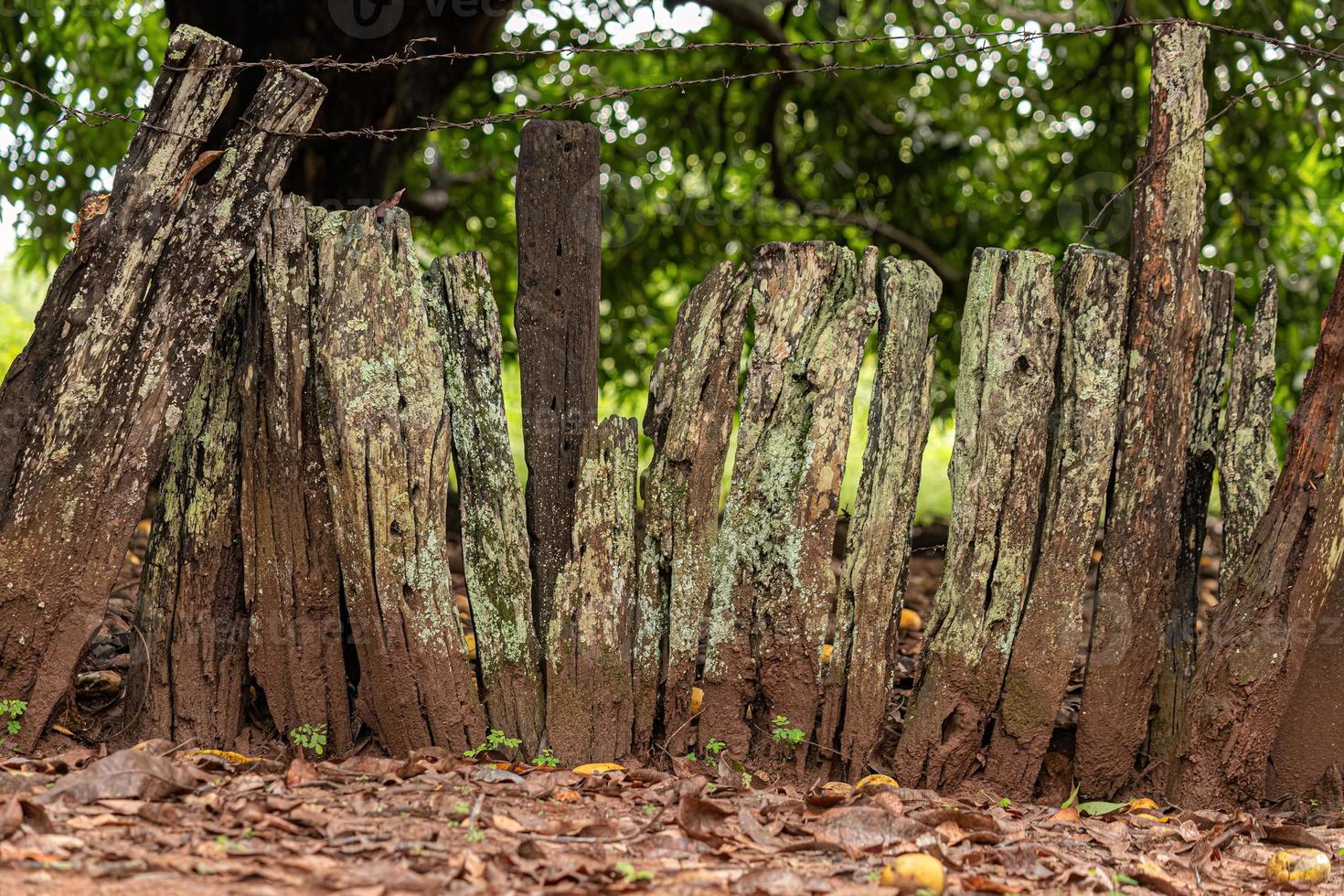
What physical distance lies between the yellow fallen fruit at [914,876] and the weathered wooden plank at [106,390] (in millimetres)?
2094

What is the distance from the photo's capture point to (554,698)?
3172 mm

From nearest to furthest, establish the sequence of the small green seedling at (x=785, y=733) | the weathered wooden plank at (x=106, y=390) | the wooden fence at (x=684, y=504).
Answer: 1. the weathered wooden plank at (x=106, y=390)
2. the wooden fence at (x=684, y=504)
3. the small green seedling at (x=785, y=733)

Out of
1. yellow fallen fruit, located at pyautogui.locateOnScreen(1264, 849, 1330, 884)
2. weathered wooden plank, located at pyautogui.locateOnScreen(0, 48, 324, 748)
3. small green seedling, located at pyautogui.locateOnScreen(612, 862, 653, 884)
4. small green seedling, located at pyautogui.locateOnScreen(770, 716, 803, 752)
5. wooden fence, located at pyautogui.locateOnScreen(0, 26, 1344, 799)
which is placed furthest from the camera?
small green seedling, located at pyautogui.locateOnScreen(770, 716, 803, 752)

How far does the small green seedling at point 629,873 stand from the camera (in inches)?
87.0

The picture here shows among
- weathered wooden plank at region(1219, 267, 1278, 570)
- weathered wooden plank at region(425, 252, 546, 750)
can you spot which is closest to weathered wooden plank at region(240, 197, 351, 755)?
weathered wooden plank at region(425, 252, 546, 750)

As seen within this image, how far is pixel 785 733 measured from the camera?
317 centimetres

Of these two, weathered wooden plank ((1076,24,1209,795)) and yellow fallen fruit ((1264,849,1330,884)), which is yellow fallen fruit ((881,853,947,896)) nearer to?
yellow fallen fruit ((1264,849,1330,884))

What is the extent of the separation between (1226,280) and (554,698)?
7.21 ft

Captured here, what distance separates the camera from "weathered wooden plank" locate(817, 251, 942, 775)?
3131mm

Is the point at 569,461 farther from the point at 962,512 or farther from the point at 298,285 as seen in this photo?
the point at 962,512

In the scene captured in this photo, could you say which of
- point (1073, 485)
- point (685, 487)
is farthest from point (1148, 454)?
point (685, 487)

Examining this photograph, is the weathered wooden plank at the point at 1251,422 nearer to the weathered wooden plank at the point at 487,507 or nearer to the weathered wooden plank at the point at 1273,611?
the weathered wooden plank at the point at 1273,611

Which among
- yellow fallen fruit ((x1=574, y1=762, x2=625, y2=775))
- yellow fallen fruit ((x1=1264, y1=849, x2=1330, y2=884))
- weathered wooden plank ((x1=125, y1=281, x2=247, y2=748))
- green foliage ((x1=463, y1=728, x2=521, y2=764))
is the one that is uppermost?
weathered wooden plank ((x1=125, y1=281, x2=247, y2=748))

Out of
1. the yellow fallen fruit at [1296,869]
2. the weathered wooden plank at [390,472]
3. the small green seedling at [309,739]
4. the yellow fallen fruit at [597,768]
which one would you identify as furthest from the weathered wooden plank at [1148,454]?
the small green seedling at [309,739]
